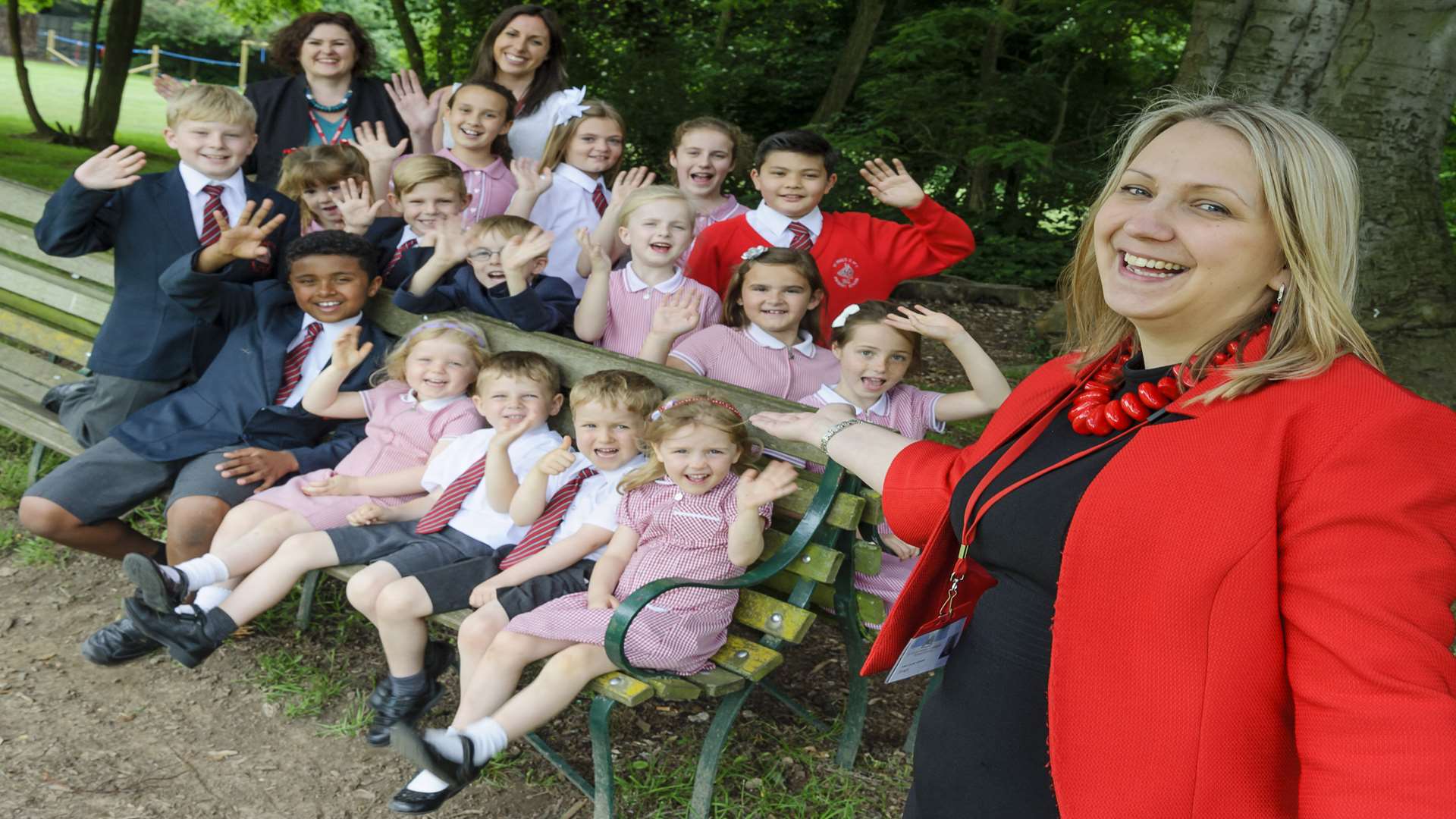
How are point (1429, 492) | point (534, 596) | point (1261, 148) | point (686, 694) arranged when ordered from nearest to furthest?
point (1429, 492) < point (1261, 148) < point (686, 694) < point (534, 596)

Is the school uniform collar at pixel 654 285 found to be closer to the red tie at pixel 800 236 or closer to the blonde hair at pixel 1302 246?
the red tie at pixel 800 236

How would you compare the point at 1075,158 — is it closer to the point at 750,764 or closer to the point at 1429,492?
the point at 750,764

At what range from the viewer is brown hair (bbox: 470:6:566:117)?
18.8ft

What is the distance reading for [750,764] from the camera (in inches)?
149

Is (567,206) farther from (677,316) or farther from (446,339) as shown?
(677,316)

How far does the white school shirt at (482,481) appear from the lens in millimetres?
3832

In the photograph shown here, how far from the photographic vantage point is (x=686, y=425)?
336cm

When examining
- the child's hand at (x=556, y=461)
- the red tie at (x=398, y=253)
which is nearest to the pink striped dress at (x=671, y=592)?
the child's hand at (x=556, y=461)

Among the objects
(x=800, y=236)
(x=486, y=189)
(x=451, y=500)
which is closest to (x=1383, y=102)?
(x=800, y=236)

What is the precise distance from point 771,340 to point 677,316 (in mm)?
319

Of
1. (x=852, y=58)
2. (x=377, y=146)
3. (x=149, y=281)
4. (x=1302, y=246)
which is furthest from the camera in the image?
(x=852, y=58)

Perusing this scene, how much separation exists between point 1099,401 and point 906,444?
21.8 inches

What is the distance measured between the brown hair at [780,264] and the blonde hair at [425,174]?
1.22 meters

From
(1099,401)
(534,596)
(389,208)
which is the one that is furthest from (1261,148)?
(389,208)
